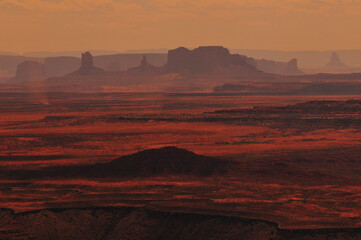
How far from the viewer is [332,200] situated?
32.0 metres

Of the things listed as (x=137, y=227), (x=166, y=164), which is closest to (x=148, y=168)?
(x=166, y=164)

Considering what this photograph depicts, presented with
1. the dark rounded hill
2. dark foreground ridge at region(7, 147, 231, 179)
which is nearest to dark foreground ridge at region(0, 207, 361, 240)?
dark foreground ridge at region(7, 147, 231, 179)

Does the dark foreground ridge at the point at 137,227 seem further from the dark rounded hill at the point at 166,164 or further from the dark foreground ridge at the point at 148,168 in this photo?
the dark rounded hill at the point at 166,164

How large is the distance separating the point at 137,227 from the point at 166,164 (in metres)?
15.2

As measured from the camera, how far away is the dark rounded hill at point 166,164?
4047 cm

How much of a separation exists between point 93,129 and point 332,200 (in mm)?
48318

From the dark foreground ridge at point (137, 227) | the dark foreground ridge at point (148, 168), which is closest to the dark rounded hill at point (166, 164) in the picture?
the dark foreground ridge at point (148, 168)

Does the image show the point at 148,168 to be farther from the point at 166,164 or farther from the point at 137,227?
the point at 137,227

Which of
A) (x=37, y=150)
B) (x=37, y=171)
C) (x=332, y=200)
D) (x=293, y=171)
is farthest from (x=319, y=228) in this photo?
(x=37, y=150)

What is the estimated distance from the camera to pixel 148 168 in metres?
41.0

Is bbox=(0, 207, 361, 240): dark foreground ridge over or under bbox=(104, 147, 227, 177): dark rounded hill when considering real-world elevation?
under

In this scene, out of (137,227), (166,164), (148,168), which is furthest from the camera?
(166,164)

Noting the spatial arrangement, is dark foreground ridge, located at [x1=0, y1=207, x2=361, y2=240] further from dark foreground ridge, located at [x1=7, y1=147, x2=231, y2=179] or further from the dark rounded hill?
the dark rounded hill

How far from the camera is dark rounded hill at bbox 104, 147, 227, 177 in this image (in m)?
40.5
